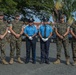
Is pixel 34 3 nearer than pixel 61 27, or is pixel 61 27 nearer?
pixel 61 27


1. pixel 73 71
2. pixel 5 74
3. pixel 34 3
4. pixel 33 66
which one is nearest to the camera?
pixel 5 74

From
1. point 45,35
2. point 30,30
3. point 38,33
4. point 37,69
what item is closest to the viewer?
point 37,69

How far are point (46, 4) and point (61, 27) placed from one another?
1645cm

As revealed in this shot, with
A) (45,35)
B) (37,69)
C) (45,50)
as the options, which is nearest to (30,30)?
(45,35)

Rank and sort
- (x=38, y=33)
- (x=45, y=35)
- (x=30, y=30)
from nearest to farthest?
1. (x=30, y=30)
2. (x=45, y=35)
3. (x=38, y=33)

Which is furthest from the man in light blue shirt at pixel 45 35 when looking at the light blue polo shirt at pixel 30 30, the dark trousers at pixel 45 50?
the light blue polo shirt at pixel 30 30

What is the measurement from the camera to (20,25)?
38.0ft

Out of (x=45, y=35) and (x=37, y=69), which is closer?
(x=37, y=69)

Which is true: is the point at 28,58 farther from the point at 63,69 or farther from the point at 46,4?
the point at 46,4

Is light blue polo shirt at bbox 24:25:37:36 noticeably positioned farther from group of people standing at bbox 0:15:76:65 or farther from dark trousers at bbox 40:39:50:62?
dark trousers at bbox 40:39:50:62

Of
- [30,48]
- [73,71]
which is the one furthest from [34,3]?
[73,71]

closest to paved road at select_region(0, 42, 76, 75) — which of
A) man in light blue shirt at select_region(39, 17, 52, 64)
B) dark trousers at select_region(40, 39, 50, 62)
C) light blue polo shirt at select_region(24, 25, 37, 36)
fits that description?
dark trousers at select_region(40, 39, 50, 62)

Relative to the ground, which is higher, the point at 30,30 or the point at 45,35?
the point at 30,30

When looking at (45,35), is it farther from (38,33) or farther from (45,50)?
(45,50)
